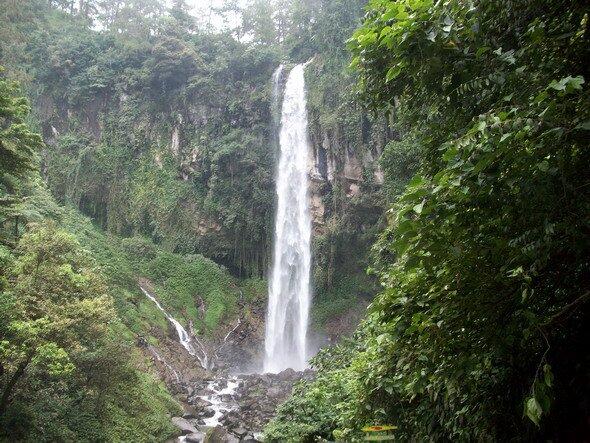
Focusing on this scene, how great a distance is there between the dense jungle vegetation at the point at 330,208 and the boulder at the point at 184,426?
0.36 metres

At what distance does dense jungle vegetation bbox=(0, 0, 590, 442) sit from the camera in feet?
6.35

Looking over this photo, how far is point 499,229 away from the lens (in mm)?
1991

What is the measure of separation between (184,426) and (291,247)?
11.8m

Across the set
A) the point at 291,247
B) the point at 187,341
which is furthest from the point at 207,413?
the point at 291,247

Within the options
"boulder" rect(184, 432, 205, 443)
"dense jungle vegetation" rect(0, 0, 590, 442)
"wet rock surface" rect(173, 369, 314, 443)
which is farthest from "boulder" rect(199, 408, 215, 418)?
"boulder" rect(184, 432, 205, 443)

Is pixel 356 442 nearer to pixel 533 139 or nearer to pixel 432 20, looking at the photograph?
pixel 533 139

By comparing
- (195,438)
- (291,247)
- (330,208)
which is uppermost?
(330,208)

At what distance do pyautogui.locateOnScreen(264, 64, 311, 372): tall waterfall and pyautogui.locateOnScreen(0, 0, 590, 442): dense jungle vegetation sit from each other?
81 cm

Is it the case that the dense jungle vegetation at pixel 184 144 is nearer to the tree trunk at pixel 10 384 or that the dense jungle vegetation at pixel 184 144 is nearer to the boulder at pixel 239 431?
the boulder at pixel 239 431

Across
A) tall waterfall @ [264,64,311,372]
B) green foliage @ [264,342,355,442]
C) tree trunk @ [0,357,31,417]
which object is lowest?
green foliage @ [264,342,355,442]

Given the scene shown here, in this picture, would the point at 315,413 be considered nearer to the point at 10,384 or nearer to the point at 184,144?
the point at 10,384

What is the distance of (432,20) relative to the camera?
240 cm

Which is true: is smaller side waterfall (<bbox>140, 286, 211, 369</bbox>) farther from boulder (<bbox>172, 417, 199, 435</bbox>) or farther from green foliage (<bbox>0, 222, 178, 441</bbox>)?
green foliage (<bbox>0, 222, 178, 441</bbox>)

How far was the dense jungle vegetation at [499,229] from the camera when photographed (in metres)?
1.74
